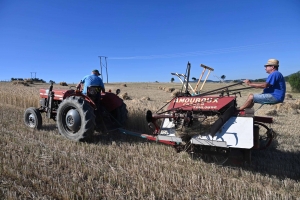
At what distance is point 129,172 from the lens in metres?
3.93

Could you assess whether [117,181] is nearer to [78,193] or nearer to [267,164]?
[78,193]

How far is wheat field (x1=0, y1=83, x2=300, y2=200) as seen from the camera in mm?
3217

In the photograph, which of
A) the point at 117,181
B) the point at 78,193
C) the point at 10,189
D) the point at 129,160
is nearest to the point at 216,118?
the point at 129,160

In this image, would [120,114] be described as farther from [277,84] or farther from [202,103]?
[277,84]

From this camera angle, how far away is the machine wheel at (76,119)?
548 centimetres

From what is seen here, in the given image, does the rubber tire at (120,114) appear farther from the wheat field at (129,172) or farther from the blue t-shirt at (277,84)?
the blue t-shirt at (277,84)

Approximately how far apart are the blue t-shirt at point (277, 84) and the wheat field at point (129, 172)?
1322 mm

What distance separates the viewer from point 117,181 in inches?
139

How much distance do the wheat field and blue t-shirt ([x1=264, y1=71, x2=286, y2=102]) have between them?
1322 mm

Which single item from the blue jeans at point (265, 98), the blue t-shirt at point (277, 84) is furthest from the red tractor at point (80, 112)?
the blue t-shirt at point (277, 84)

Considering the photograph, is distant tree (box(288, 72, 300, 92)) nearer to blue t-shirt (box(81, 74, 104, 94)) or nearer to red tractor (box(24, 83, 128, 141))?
red tractor (box(24, 83, 128, 141))

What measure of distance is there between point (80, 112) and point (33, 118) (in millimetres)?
2319

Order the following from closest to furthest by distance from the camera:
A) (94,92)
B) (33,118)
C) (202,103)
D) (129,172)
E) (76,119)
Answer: (129,172), (202,103), (76,119), (94,92), (33,118)

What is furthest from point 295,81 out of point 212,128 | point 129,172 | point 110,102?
point 129,172
